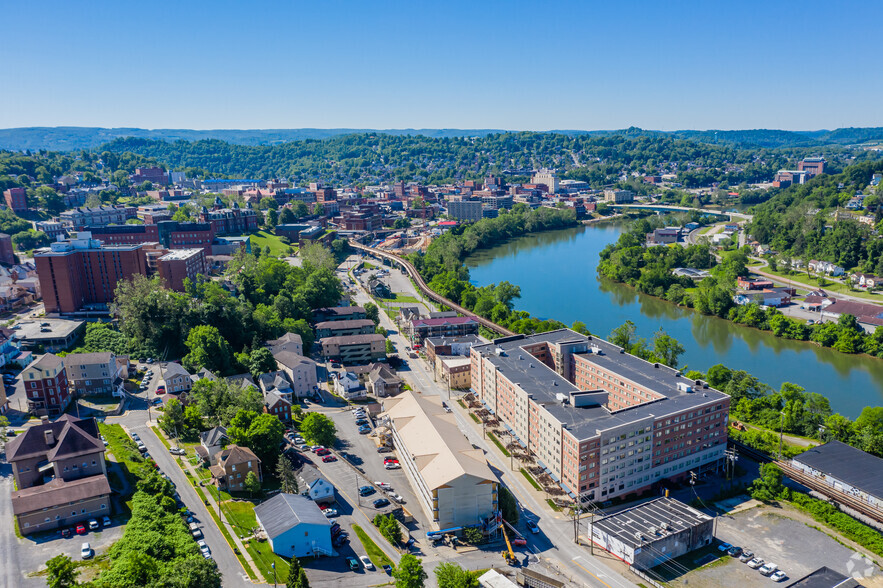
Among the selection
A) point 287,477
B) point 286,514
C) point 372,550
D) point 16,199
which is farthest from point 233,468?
point 16,199

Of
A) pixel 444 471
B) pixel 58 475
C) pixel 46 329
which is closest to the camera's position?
pixel 444 471

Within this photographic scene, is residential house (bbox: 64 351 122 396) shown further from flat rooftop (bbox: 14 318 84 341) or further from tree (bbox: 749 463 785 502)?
tree (bbox: 749 463 785 502)

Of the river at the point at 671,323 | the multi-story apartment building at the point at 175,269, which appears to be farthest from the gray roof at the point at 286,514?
the multi-story apartment building at the point at 175,269

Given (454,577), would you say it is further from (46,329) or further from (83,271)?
(83,271)

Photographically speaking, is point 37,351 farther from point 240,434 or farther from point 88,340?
point 240,434

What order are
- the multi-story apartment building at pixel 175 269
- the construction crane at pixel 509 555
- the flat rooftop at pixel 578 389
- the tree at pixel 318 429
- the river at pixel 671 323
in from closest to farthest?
the construction crane at pixel 509 555 < the flat rooftop at pixel 578 389 < the tree at pixel 318 429 < the river at pixel 671 323 < the multi-story apartment building at pixel 175 269

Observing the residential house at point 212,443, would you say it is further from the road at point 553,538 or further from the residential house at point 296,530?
the road at point 553,538

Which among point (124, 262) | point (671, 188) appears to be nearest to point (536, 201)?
point (671, 188)
